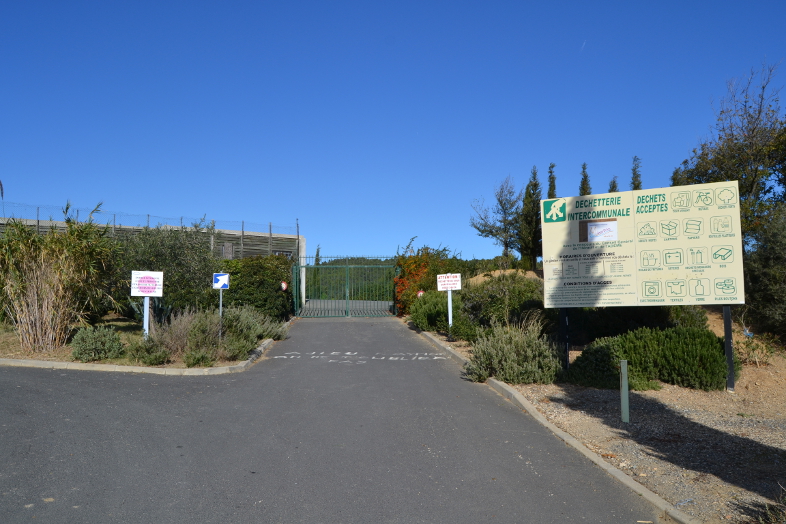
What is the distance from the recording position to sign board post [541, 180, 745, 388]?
10.2 meters

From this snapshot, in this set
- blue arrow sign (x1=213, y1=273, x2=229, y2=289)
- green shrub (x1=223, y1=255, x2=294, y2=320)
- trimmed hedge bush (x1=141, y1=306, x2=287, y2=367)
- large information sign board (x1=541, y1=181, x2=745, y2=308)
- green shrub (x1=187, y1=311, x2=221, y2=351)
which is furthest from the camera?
green shrub (x1=223, y1=255, x2=294, y2=320)

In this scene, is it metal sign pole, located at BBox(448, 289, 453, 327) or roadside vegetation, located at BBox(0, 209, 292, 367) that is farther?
metal sign pole, located at BBox(448, 289, 453, 327)

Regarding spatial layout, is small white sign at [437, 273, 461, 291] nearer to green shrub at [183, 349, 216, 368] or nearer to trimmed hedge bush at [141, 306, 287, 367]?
trimmed hedge bush at [141, 306, 287, 367]

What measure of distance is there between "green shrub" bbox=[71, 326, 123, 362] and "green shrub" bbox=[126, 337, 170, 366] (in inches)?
14.3

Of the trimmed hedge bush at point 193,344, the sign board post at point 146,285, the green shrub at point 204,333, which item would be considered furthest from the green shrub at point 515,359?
the sign board post at point 146,285

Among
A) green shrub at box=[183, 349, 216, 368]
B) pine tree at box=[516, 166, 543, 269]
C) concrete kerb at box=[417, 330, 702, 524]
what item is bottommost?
concrete kerb at box=[417, 330, 702, 524]

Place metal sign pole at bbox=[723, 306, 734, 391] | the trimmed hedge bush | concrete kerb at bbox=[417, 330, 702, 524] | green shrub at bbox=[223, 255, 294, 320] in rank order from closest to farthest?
concrete kerb at bbox=[417, 330, 702, 524] < metal sign pole at bbox=[723, 306, 734, 391] < the trimmed hedge bush < green shrub at bbox=[223, 255, 294, 320]

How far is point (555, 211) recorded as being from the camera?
1127 centimetres

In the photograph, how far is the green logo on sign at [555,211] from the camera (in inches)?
442

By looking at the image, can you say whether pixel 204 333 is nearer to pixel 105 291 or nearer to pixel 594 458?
pixel 105 291

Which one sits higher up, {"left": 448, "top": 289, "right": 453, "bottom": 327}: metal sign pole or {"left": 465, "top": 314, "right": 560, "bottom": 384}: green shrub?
{"left": 448, "top": 289, "right": 453, "bottom": 327}: metal sign pole

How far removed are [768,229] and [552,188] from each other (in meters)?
23.1

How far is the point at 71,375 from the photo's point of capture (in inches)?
433

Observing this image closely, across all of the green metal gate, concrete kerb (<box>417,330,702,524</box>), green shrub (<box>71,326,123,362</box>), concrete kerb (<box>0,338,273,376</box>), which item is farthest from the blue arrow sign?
the green metal gate
